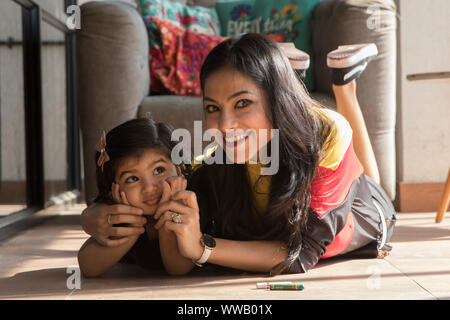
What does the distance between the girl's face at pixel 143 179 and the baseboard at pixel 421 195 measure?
1.30 metres

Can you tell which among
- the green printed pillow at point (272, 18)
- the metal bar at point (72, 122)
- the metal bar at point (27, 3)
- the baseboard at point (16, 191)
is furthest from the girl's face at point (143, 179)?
the metal bar at point (72, 122)

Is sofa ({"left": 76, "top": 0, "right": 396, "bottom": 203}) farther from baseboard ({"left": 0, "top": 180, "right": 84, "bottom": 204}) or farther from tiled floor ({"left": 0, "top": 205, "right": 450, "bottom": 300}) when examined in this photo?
tiled floor ({"left": 0, "top": 205, "right": 450, "bottom": 300})

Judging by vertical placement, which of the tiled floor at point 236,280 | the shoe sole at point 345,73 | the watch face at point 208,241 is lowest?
the tiled floor at point 236,280

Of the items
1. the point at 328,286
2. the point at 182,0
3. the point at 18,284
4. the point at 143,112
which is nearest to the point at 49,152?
the point at 143,112

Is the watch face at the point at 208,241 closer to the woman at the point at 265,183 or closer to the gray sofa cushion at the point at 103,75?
the woman at the point at 265,183

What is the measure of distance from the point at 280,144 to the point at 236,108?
12cm

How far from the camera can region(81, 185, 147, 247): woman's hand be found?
40.5 inches

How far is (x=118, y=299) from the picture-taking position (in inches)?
36.6

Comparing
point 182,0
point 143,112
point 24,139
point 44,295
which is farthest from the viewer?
point 182,0

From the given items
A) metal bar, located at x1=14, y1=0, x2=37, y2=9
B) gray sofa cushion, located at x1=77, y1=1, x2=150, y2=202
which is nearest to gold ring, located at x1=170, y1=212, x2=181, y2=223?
gray sofa cushion, located at x1=77, y1=1, x2=150, y2=202

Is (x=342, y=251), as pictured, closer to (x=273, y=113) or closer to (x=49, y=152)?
(x=273, y=113)

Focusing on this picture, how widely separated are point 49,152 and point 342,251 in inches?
53.3

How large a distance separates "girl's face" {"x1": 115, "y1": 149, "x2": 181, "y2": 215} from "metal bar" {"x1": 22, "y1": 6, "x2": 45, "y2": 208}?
1005 mm

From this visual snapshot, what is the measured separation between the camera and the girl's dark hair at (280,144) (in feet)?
3.37
